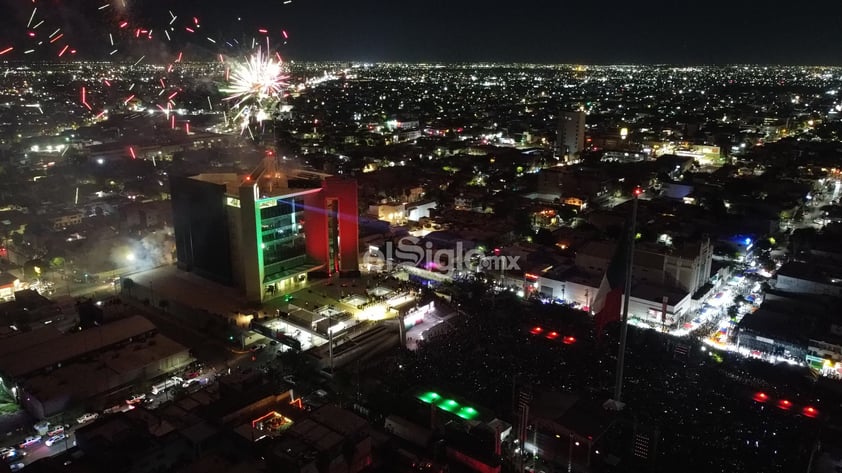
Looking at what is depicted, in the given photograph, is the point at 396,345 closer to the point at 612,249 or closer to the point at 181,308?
the point at 181,308

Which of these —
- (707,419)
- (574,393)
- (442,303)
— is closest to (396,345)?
(442,303)

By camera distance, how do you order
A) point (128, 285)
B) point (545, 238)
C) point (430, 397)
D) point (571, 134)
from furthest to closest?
point (571, 134) < point (545, 238) < point (128, 285) < point (430, 397)

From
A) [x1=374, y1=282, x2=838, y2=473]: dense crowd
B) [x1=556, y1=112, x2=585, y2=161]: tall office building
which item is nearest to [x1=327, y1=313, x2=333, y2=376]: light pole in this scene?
[x1=374, y1=282, x2=838, y2=473]: dense crowd

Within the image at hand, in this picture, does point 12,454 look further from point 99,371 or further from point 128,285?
point 128,285

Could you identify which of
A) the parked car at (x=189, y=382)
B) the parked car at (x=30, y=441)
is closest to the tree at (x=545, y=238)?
the parked car at (x=189, y=382)

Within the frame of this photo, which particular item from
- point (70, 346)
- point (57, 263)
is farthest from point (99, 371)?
point (57, 263)

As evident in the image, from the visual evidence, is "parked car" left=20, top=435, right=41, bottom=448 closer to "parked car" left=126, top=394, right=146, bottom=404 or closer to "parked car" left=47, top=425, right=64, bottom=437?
"parked car" left=47, top=425, right=64, bottom=437
